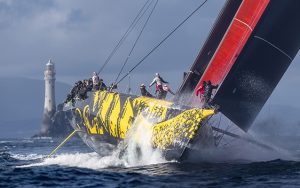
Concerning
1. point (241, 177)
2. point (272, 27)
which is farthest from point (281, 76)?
point (241, 177)

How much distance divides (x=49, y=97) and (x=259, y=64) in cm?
11658

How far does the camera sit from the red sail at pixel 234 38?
2106cm

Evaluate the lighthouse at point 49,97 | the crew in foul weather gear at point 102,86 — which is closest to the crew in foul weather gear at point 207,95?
the crew in foul weather gear at point 102,86

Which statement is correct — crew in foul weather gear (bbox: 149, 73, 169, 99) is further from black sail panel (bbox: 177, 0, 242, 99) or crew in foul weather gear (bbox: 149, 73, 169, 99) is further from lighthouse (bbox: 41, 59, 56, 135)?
lighthouse (bbox: 41, 59, 56, 135)

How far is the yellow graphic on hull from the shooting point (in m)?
17.4

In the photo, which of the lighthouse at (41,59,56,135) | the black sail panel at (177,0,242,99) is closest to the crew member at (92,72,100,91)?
the black sail panel at (177,0,242,99)

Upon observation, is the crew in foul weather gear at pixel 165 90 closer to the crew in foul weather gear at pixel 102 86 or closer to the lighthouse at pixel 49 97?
the crew in foul weather gear at pixel 102 86

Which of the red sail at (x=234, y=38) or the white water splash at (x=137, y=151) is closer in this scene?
the white water splash at (x=137, y=151)

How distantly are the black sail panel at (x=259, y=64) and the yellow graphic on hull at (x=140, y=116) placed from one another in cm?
231

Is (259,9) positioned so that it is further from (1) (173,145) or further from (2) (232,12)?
(1) (173,145)

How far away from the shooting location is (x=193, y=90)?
2239 cm

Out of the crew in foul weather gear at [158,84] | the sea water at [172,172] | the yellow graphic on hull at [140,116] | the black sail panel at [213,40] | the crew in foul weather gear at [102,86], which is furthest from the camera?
the crew in foul weather gear at [102,86]

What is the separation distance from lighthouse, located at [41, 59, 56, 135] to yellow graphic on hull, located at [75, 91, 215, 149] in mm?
109338

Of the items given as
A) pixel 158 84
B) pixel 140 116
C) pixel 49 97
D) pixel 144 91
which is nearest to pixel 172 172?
pixel 140 116
